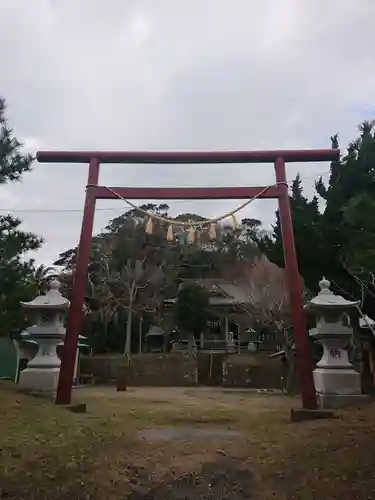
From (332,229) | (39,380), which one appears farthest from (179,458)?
(332,229)

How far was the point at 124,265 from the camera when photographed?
29.2 m

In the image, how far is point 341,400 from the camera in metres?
9.62

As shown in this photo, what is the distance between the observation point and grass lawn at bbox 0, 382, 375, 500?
4.33 m

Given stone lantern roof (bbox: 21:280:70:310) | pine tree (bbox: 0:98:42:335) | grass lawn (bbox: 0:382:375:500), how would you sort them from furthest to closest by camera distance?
1. stone lantern roof (bbox: 21:280:70:310)
2. pine tree (bbox: 0:98:42:335)
3. grass lawn (bbox: 0:382:375:500)

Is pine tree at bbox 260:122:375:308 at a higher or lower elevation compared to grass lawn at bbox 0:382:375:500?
higher

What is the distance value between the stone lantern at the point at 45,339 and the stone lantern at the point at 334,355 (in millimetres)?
5433

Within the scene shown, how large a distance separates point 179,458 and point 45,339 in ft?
22.0

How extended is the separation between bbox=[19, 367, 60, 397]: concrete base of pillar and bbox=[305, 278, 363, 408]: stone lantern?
544 centimetres

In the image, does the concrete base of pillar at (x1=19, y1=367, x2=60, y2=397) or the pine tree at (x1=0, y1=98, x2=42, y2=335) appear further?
the concrete base of pillar at (x1=19, y1=367, x2=60, y2=397)

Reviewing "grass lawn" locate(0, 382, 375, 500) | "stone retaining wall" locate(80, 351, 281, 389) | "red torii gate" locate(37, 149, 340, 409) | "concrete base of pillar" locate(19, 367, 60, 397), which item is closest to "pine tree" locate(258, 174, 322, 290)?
"red torii gate" locate(37, 149, 340, 409)

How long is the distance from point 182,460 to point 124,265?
2416 centimetres

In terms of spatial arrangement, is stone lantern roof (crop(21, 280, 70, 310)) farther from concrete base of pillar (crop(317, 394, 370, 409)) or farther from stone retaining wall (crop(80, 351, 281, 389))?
stone retaining wall (crop(80, 351, 281, 389))

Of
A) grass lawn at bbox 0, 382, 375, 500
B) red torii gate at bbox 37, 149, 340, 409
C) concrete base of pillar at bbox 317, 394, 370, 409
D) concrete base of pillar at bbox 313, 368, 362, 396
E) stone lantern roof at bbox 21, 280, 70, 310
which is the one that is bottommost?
grass lawn at bbox 0, 382, 375, 500

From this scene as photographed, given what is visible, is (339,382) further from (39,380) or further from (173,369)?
Answer: (173,369)
